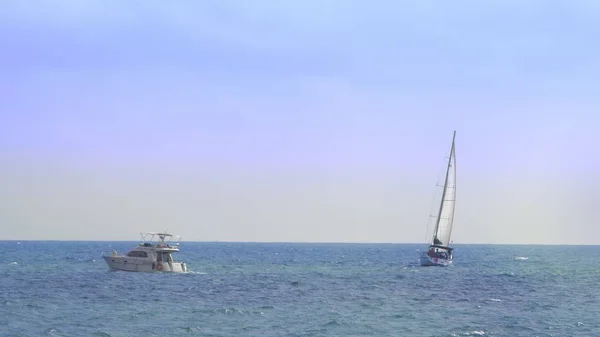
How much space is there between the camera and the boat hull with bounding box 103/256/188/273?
95.9m

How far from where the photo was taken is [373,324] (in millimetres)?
53062

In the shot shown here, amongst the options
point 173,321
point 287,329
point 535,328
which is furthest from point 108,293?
point 535,328

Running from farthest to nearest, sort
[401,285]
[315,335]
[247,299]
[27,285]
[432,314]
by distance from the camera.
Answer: [401,285] → [27,285] → [247,299] → [432,314] → [315,335]

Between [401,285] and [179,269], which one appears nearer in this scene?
[401,285]

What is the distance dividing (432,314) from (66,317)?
25.9 m

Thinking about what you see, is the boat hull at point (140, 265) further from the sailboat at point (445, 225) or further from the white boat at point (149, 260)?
the sailboat at point (445, 225)

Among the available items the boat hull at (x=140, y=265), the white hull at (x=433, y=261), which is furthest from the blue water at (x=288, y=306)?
the white hull at (x=433, y=261)

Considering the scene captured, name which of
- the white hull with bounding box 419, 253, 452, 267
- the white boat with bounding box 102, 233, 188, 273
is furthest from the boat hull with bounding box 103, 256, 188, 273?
the white hull with bounding box 419, 253, 452, 267

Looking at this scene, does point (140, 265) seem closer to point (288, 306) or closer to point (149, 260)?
point (149, 260)

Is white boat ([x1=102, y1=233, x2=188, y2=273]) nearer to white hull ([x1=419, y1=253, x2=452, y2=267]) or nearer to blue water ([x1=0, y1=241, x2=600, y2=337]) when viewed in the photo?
blue water ([x1=0, y1=241, x2=600, y2=337])

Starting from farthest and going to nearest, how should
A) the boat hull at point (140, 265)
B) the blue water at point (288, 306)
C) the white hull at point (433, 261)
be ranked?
1. the white hull at point (433, 261)
2. the boat hull at point (140, 265)
3. the blue water at point (288, 306)

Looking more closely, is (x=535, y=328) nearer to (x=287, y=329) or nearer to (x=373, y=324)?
(x=373, y=324)

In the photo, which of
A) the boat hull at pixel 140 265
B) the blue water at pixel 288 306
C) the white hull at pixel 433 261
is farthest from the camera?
the white hull at pixel 433 261

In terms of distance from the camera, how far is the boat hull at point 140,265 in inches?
3775
